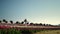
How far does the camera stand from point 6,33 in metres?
22.1

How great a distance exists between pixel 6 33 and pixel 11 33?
1.66 meters

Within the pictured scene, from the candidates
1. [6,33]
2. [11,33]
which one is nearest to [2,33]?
[6,33]

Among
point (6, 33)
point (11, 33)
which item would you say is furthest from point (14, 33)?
point (6, 33)

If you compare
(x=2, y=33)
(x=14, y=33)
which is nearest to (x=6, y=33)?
(x=2, y=33)

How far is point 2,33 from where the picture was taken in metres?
21.2

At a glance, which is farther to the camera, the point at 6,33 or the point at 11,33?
the point at 11,33

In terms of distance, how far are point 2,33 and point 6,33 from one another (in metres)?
1.03

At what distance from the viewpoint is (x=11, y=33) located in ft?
77.9

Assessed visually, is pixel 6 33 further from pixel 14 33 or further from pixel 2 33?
pixel 14 33

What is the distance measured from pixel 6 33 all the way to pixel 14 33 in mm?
3175

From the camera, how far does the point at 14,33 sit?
2522 centimetres

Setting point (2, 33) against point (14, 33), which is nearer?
point (2, 33)

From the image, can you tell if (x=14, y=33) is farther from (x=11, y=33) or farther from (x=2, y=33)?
(x=2, y=33)

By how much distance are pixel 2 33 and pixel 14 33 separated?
420 cm
